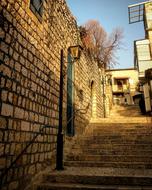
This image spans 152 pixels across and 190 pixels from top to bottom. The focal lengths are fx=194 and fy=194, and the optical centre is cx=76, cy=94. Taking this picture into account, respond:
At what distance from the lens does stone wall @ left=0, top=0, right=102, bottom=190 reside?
→ 2.89m

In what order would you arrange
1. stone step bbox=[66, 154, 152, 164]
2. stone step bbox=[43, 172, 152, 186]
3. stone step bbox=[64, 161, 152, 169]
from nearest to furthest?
stone step bbox=[43, 172, 152, 186]
stone step bbox=[64, 161, 152, 169]
stone step bbox=[66, 154, 152, 164]

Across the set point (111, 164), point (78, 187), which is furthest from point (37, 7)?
point (111, 164)

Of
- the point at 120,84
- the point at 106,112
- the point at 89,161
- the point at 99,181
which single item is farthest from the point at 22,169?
the point at 120,84

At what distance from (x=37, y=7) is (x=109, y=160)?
3994 mm

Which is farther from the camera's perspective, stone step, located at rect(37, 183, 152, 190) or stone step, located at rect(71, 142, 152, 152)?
stone step, located at rect(71, 142, 152, 152)

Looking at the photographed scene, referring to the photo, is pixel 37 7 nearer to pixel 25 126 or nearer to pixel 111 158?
pixel 25 126

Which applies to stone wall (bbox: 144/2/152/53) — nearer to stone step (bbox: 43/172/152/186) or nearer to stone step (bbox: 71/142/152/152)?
stone step (bbox: 71/142/152/152)

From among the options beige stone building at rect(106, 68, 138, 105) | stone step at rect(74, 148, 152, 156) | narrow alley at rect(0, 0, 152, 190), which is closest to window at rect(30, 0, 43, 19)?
narrow alley at rect(0, 0, 152, 190)

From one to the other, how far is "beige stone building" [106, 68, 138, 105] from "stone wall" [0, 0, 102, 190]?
71.6ft

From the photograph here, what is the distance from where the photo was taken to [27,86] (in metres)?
3.55

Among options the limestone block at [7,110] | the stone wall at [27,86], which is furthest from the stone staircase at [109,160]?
the limestone block at [7,110]

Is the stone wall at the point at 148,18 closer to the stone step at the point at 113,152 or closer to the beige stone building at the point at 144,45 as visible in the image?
the beige stone building at the point at 144,45

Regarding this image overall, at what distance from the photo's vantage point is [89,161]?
4.90 metres

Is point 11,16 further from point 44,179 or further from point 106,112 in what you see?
point 106,112
